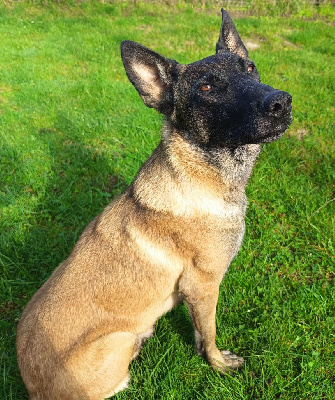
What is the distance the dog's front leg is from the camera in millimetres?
2314

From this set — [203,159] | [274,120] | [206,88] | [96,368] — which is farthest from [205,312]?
[206,88]

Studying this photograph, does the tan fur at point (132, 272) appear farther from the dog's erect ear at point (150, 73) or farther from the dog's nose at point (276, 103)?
the dog's nose at point (276, 103)

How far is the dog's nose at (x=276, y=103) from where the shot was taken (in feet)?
5.87

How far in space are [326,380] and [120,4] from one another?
37.2 feet

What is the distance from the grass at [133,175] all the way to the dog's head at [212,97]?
5.54 feet

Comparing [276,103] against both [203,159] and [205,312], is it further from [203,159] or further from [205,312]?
[205,312]

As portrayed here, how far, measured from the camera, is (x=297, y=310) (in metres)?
2.97

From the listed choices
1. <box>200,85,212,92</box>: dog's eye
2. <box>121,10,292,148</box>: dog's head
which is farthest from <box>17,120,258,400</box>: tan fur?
<box>200,85,212,92</box>: dog's eye

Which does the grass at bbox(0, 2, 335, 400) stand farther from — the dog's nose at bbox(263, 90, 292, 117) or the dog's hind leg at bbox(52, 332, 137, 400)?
the dog's nose at bbox(263, 90, 292, 117)

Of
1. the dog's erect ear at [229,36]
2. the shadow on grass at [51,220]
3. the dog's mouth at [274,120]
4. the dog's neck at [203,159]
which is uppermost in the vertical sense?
the dog's erect ear at [229,36]

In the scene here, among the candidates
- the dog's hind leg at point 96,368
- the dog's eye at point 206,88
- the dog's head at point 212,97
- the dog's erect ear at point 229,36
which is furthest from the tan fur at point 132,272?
the dog's erect ear at point 229,36

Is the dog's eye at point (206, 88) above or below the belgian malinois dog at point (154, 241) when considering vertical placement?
above

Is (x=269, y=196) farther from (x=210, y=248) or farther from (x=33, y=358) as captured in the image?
(x=33, y=358)

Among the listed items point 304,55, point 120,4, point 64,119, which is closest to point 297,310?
point 64,119
